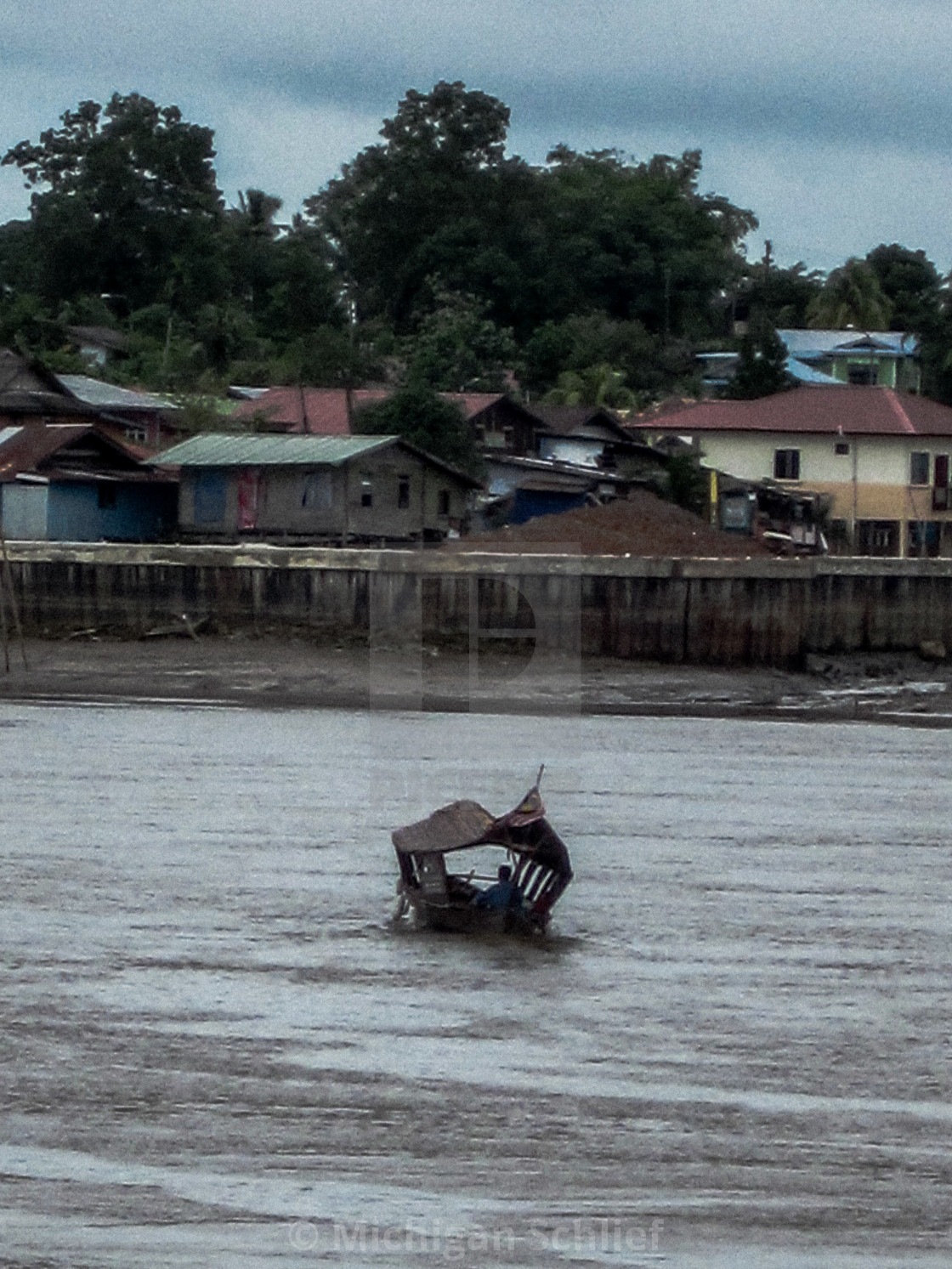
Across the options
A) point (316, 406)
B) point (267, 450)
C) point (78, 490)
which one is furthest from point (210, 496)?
point (316, 406)

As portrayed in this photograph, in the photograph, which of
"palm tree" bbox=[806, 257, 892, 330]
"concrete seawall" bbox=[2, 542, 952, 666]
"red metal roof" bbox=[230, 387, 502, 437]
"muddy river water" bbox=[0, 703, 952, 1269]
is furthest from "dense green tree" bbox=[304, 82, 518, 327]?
"muddy river water" bbox=[0, 703, 952, 1269]

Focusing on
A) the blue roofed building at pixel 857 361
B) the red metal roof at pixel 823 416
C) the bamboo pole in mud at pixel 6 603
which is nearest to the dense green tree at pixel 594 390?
the blue roofed building at pixel 857 361

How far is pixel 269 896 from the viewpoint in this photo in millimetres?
16781

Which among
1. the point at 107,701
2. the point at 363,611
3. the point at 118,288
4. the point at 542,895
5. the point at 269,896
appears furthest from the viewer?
the point at 118,288

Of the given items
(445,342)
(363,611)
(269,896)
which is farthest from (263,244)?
(269,896)

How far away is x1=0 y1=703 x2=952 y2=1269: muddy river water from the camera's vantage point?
9555mm

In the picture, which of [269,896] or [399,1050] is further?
[269,896]

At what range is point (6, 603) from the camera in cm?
3459

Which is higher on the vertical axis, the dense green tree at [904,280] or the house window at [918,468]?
the dense green tree at [904,280]

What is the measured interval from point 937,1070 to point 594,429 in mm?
37639

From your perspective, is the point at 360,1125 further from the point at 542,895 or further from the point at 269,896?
the point at 269,896

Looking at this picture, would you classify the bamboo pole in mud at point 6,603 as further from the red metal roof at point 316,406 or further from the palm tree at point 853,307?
the palm tree at point 853,307

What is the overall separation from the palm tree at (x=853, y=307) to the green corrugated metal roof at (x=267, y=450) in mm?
36144

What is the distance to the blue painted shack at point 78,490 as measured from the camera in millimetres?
38281
